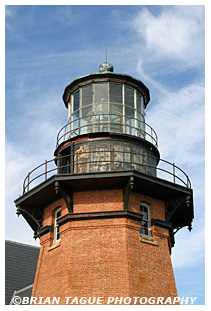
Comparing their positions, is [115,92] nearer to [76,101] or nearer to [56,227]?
[76,101]

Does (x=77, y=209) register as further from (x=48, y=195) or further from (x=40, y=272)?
(x=40, y=272)

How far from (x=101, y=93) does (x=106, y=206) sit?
17.6 feet

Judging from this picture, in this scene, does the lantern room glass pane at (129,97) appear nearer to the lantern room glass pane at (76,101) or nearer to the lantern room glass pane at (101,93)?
the lantern room glass pane at (101,93)

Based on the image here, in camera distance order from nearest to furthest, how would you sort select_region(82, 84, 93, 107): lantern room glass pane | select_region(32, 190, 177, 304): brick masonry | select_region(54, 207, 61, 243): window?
select_region(32, 190, 177, 304): brick masonry, select_region(54, 207, 61, 243): window, select_region(82, 84, 93, 107): lantern room glass pane

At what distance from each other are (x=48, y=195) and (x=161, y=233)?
15.8ft

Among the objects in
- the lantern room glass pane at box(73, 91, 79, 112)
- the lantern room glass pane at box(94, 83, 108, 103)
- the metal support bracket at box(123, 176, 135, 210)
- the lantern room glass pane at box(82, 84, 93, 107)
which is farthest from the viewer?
the lantern room glass pane at box(73, 91, 79, 112)

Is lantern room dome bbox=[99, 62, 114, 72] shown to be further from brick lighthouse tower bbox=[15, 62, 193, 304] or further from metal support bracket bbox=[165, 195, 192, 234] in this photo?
metal support bracket bbox=[165, 195, 192, 234]

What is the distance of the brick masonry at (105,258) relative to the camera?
1895 centimetres

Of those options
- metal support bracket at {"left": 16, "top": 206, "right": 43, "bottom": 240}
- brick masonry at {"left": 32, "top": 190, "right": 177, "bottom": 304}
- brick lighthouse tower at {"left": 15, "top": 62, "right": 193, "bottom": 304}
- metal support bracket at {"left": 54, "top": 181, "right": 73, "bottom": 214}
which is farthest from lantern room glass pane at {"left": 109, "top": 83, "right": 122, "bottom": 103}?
metal support bracket at {"left": 16, "top": 206, "right": 43, "bottom": 240}

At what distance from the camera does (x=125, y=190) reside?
20.4 meters

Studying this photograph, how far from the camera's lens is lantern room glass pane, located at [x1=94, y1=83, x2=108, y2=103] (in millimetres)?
22875

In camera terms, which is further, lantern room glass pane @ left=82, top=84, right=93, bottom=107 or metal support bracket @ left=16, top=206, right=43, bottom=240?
lantern room glass pane @ left=82, top=84, right=93, bottom=107

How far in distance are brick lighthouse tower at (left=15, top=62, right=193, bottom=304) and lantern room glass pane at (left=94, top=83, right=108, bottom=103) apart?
0.04 meters

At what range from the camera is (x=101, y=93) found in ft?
75.4
